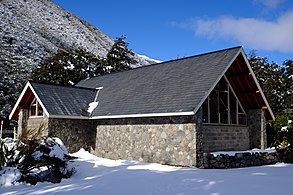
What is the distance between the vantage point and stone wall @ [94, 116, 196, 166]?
40.2 feet

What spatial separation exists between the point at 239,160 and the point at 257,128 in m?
4.08

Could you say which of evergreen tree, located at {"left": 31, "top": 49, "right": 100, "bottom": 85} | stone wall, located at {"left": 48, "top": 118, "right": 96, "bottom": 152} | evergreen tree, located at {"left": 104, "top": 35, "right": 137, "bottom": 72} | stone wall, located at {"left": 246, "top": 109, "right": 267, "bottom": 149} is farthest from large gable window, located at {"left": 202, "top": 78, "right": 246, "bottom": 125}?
evergreen tree, located at {"left": 104, "top": 35, "right": 137, "bottom": 72}

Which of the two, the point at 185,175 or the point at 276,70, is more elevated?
the point at 276,70

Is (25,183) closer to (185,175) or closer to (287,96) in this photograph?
A: (185,175)

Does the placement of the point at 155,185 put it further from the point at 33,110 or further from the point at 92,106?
the point at 33,110

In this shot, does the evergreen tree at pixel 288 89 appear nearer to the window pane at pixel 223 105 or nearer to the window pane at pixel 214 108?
the window pane at pixel 223 105

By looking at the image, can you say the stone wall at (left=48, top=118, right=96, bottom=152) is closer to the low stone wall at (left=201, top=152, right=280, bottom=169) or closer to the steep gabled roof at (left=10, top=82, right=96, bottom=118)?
the steep gabled roof at (left=10, top=82, right=96, bottom=118)

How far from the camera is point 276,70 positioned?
33.2 m

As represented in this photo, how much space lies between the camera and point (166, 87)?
14719 mm

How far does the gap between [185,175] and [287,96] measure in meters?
17.9

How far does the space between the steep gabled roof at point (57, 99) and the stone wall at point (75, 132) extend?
48 cm

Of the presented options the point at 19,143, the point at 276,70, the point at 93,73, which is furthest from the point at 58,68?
the point at 276,70

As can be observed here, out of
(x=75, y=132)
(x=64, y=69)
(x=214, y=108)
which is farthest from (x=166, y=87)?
(x=64, y=69)

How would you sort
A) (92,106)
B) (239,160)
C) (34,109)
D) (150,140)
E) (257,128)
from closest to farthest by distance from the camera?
(239,160)
(150,140)
(257,128)
(92,106)
(34,109)
